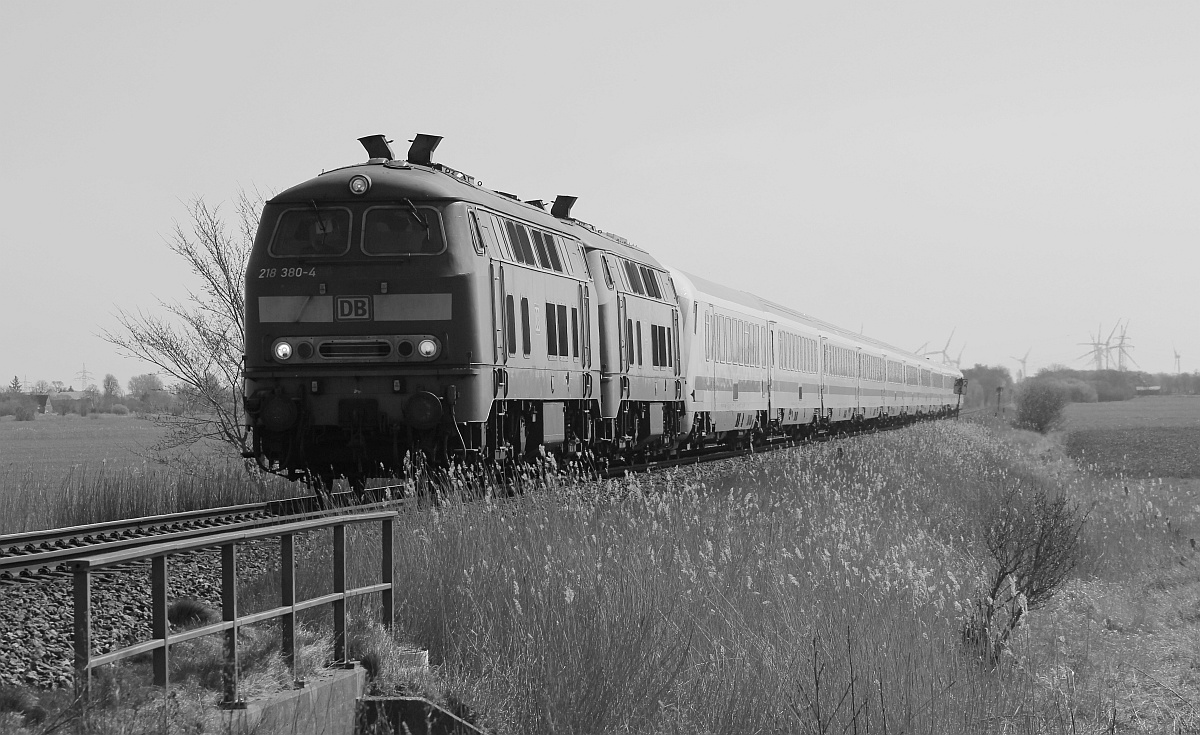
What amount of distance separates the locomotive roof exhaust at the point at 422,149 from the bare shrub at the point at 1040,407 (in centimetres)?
6544

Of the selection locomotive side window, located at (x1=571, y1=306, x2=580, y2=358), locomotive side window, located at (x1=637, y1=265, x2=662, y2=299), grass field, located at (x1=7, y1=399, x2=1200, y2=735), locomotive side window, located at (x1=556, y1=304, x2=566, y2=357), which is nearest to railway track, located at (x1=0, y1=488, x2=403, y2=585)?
grass field, located at (x1=7, y1=399, x2=1200, y2=735)

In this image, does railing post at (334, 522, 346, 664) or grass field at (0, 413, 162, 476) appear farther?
grass field at (0, 413, 162, 476)

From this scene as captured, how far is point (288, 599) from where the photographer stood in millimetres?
6188

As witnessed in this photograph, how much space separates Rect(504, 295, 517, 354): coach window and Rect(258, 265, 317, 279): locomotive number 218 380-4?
2021mm

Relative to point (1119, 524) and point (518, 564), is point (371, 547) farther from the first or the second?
point (1119, 524)

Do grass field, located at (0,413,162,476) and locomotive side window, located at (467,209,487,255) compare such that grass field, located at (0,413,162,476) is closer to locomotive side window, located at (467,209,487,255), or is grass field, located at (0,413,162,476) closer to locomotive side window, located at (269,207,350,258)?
locomotive side window, located at (269,207,350,258)

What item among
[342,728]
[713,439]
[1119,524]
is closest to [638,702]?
[342,728]

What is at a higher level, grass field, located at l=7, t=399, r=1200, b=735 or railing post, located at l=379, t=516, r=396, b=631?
railing post, located at l=379, t=516, r=396, b=631

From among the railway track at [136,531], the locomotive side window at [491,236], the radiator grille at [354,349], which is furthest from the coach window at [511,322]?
the railway track at [136,531]

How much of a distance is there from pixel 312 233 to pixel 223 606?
26.6 ft

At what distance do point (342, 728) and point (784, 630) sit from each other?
3.68m

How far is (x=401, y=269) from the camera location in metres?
13.1

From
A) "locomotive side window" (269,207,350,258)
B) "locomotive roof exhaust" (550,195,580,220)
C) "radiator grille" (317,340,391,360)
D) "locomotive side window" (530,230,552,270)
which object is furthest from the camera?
"locomotive roof exhaust" (550,195,580,220)

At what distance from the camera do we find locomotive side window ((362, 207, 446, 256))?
1307 centimetres
